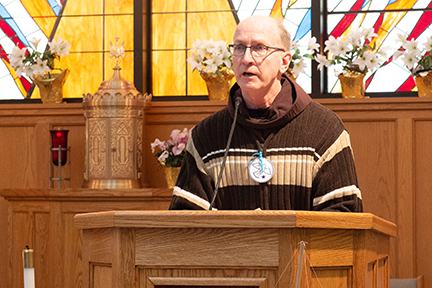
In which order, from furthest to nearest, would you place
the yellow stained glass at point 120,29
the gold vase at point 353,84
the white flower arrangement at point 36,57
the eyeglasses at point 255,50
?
1. the yellow stained glass at point 120,29
2. the white flower arrangement at point 36,57
3. the gold vase at point 353,84
4. the eyeglasses at point 255,50

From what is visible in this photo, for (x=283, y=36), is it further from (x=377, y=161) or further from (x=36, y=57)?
(x=36, y=57)

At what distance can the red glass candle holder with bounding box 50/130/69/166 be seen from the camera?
4.63m

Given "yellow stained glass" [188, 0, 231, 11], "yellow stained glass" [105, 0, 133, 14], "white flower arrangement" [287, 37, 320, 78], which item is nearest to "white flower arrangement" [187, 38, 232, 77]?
"white flower arrangement" [287, 37, 320, 78]

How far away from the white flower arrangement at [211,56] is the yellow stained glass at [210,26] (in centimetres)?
65

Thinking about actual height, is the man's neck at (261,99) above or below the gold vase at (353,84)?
below

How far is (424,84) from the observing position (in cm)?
463

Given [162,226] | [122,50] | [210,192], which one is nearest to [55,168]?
[122,50]

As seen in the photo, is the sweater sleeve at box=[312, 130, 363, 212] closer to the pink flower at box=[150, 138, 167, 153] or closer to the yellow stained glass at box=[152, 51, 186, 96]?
the pink flower at box=[150, 138, 167, 153]

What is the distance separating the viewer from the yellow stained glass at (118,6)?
534 centimetres

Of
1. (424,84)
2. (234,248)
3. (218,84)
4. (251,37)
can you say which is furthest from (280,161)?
(424,84)

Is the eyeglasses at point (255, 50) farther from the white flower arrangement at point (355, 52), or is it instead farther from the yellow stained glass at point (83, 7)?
the yellow stained glass at point (83, 7)

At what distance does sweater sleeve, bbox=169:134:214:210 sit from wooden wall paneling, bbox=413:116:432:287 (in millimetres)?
2465

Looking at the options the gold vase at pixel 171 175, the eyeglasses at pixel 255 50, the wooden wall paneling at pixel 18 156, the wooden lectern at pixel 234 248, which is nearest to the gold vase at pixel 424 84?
the gold vase at pixel 171 175

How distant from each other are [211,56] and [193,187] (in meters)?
2.41
